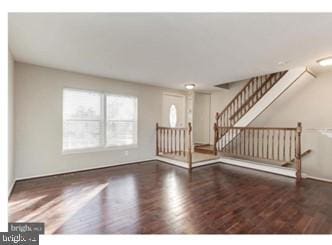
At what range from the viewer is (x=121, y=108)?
5391mm

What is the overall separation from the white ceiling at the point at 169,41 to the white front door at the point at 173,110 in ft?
7.32

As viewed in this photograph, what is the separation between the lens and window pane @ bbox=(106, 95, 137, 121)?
16.9 ft

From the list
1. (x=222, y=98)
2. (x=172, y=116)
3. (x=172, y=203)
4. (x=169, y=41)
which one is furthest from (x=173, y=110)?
(x=172, y=203)

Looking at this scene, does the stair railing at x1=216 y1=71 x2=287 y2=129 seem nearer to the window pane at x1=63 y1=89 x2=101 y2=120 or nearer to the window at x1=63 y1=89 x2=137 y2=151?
the window at x1=63 y1=89 x2=137 y2=151

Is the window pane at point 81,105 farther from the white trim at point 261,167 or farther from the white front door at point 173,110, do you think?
the white trim at point 261,167

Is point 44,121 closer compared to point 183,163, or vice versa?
point 44,121

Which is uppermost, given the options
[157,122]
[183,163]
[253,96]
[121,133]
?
[253,96]

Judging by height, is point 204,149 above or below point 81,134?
below

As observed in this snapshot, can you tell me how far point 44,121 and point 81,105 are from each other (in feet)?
2.90

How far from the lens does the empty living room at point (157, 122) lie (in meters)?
2.27

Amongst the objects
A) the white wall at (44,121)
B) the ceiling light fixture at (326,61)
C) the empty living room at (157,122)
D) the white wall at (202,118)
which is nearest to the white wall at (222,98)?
the empty living room at (157,122)

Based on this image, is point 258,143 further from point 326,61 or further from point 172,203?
point 172,203
